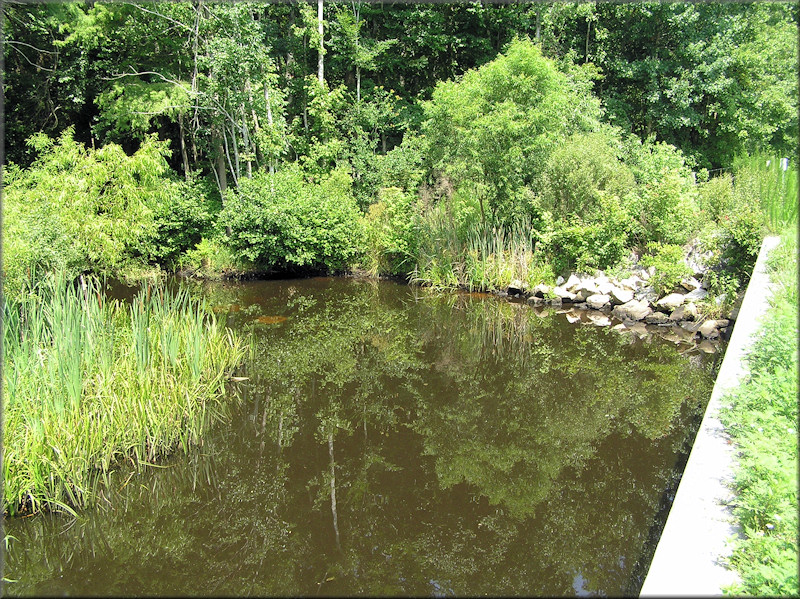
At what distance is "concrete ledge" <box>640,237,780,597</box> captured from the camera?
2.56 m

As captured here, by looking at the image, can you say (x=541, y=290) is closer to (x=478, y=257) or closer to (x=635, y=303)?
(x=478, y=257)

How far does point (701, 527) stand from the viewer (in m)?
2.94

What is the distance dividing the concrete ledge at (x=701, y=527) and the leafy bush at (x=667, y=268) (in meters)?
5.15

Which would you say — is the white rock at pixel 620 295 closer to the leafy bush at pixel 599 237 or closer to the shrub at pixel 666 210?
the leafy bush at pixel 599 237

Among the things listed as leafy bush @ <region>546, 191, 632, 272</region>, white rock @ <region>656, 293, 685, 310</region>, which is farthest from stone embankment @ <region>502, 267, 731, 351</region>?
leafy bush @ <region>546, 191, 632, 272</region>

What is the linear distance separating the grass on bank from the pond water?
888mm

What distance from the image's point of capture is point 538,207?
1077 cm

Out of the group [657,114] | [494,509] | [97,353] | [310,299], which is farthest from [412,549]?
[657,114]

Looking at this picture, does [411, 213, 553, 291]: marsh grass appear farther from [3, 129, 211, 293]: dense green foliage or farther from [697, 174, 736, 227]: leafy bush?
[3, 129, 211, 293]: dense green foliage

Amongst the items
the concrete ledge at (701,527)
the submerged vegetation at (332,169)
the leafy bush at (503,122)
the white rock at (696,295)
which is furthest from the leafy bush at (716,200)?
the concrete ledge at (701,527)

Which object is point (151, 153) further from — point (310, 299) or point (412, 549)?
point (412, 549)

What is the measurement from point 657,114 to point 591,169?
6.37 metres

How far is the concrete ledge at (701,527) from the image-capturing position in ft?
8.39

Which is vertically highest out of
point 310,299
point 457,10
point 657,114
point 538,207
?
point 457,10
